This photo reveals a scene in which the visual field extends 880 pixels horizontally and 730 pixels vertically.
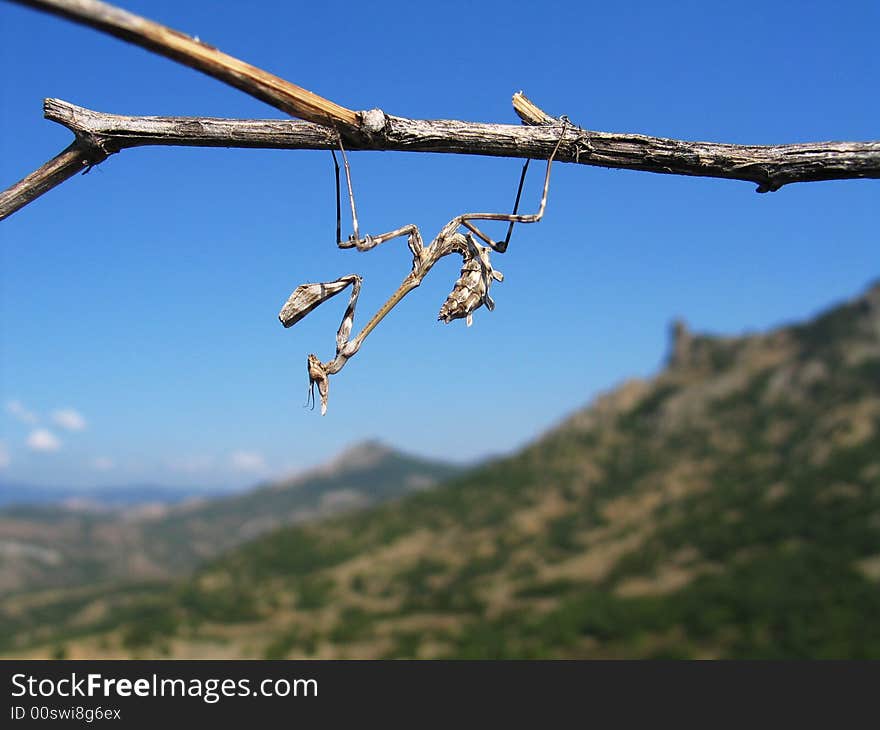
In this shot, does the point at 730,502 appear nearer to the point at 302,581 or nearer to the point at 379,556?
the point at 379,556

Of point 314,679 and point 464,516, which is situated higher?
point 464,516

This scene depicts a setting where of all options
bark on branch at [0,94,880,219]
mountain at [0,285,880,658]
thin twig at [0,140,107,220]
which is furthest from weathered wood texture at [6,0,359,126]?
mountain at [0,285,880,658]

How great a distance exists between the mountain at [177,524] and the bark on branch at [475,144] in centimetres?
7286

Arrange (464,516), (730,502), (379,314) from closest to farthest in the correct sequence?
(379,314), (730,502), (464,516)

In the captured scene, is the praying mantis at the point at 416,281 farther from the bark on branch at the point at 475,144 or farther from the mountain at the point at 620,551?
the mountain at the point at 620,551

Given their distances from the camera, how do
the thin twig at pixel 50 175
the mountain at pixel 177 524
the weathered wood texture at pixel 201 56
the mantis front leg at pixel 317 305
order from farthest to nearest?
1. the mountain at pixel 177 524
2. the mantis front leg at pixel 317 305
3. the thin twig at pixel 50 175
4. the weathered wood texture at pixel 201 56

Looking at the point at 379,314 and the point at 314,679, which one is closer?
the point at 379,314

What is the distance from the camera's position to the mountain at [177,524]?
81.9 meters

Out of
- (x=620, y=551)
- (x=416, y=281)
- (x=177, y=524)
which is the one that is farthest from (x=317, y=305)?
(x=177, y=524)

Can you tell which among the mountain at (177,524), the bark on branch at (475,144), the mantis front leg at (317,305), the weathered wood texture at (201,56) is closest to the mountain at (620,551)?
the bark on branch at (475,144)

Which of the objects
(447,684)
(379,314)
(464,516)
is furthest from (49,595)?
(379,314)

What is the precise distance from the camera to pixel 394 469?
385 ft

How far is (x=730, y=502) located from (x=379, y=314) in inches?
1515

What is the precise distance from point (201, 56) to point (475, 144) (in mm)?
1012
